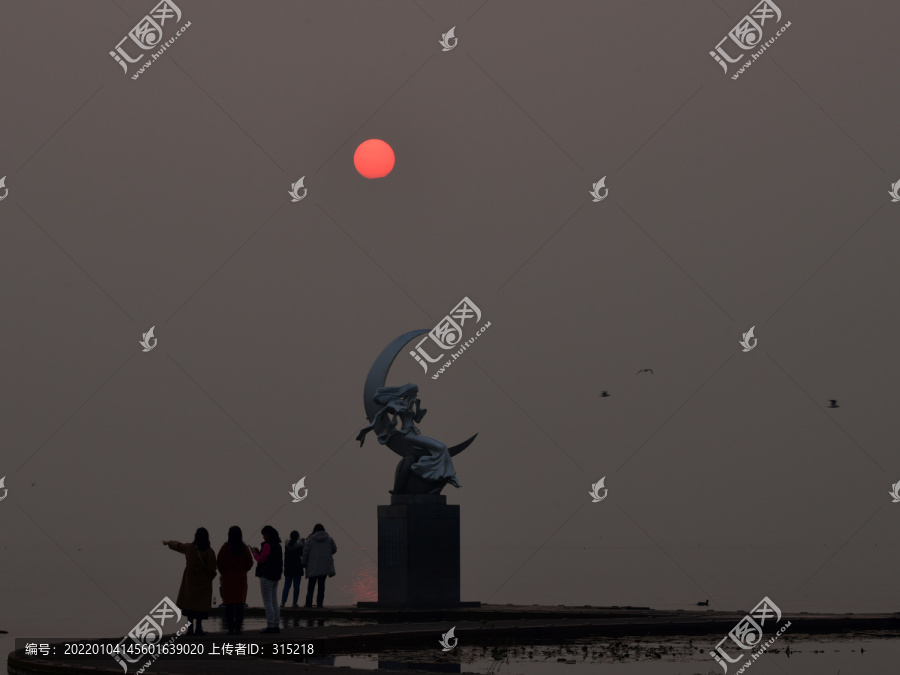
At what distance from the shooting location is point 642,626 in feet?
69.9

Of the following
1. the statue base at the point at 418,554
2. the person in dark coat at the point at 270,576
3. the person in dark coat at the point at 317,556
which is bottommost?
the person in dark coat at the point at 270,576

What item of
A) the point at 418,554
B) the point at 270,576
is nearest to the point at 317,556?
the point at 418,554

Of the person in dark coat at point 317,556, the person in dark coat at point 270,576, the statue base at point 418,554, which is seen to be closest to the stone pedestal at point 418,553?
the statue base at point 418,554

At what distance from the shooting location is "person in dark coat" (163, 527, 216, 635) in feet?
64.0

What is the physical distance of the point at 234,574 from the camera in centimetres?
1997

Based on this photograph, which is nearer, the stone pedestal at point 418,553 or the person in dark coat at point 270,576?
the person in dark coat at point 270,576

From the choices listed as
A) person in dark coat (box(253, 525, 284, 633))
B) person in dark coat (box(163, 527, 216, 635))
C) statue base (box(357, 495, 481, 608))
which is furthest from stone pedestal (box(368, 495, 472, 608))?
person in dark coat (box(163, 527, 216, 635))

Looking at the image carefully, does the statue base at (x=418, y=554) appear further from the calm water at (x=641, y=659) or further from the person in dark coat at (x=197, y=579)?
the person in dark coat at (x=197, y=579)

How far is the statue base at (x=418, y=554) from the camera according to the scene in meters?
27.3

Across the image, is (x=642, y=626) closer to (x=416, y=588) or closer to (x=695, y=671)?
(x=695, y=671)

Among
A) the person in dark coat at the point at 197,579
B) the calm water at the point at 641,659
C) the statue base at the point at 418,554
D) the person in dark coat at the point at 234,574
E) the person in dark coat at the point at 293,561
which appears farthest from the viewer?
the person in dark coat at the point at 293,561

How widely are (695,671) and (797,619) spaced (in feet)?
20.6

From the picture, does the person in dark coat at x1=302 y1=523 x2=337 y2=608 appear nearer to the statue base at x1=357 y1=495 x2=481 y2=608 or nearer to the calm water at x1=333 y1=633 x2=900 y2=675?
the statue base at x1=357 y1=495 x2=481 y2=608

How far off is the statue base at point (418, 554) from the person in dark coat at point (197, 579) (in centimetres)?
806
